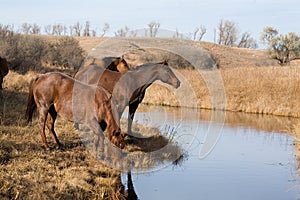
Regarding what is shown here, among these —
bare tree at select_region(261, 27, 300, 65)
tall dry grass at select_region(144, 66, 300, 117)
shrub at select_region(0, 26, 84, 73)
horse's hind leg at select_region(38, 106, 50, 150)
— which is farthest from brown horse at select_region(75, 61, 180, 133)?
bare tree at select_region(261, 27, 300, 65)

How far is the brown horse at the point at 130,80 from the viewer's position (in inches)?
340

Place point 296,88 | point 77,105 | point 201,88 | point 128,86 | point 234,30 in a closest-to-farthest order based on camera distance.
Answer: point 77,105 → point 128,86 → point 296,88 → point 201,88 → point 234,30

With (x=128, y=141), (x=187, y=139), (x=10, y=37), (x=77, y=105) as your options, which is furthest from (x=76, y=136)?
(x=10, y=37)

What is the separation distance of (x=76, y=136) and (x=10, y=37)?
1673cm

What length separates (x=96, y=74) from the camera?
30.9 ft

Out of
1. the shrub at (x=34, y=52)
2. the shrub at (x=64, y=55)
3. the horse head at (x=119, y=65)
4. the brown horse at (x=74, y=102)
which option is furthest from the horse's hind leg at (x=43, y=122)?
the shrub at (x=64, y=55)

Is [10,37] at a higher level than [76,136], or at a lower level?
higher

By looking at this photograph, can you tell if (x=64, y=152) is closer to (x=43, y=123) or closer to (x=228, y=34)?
(x=43, y=123)

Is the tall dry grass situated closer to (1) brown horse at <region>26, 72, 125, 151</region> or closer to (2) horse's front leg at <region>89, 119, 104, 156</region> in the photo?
(2) horse's front leg at <region>89, 119, 104, 156</region>

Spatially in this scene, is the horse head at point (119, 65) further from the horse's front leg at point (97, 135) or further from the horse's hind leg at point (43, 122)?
the horse's hind leg at point (43, 122)

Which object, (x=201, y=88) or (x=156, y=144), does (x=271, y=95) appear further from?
(x=156, y=144)

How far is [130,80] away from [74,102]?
5.50ft

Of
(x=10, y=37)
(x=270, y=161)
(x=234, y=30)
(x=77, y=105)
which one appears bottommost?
(x=270, y=161)

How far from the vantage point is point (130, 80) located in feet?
28.8
